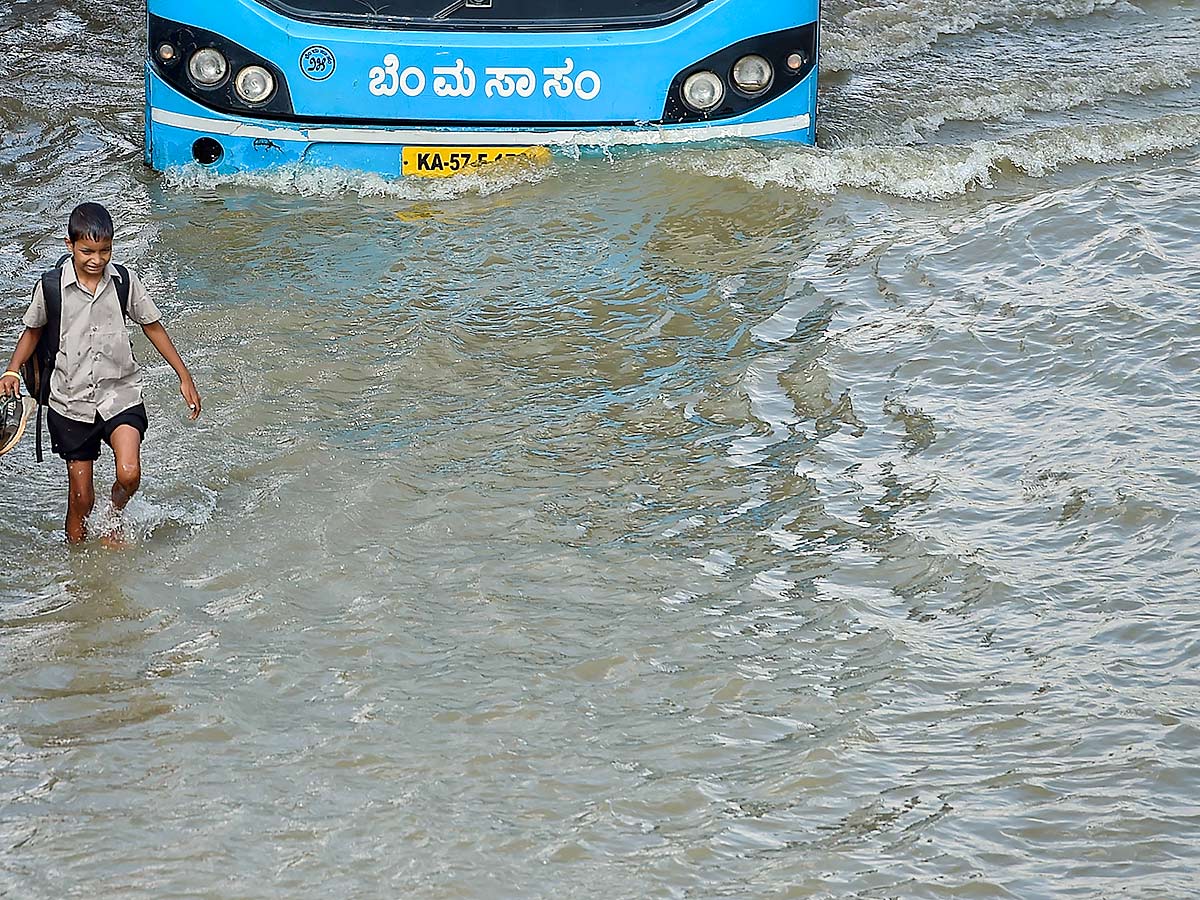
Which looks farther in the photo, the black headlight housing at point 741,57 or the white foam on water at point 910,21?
the white foam on water at point 910,21

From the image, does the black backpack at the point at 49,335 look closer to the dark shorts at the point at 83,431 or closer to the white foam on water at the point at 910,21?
the dark shorts at the point at 83,431

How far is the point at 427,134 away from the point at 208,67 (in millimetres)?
987

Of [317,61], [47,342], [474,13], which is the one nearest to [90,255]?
[47,342]

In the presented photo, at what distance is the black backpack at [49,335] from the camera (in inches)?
183

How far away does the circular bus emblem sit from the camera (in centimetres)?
712

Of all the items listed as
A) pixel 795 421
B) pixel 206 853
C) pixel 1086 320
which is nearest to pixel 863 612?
pixel 795 421

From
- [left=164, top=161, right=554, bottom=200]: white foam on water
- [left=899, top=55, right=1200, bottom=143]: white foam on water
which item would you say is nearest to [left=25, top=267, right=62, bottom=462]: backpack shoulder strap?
[left=164, top=161, right=554, bottom=200]: white foam on water

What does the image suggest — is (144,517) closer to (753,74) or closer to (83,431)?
(83,431)

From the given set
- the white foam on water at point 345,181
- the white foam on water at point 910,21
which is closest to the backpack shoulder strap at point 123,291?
the white foam on water at point 345,181

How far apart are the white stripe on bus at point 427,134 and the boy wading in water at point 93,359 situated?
2.64m

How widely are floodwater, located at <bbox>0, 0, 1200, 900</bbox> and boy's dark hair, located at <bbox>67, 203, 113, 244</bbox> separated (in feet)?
3.04

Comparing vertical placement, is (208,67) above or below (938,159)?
above

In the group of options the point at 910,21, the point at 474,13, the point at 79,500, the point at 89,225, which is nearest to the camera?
the point at 89,225

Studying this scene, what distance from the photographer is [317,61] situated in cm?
712
